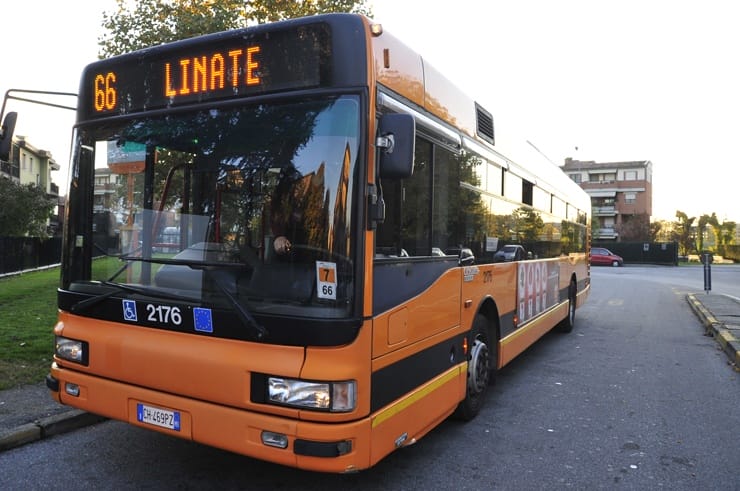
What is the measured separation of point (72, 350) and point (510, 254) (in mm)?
4339

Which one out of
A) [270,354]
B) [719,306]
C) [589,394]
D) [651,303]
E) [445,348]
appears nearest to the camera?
[270,354]

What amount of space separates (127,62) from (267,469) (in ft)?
10.1

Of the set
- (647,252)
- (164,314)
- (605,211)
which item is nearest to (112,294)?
(164,314)

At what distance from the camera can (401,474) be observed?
4.02 meters

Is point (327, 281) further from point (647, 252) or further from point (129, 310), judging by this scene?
point (647, 252)

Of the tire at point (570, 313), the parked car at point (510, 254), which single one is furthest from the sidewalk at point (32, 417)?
the tire at point (570, 313)

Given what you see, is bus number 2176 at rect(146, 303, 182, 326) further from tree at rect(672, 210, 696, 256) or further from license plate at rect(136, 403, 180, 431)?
tree at rect(672, 210, 696, 256)

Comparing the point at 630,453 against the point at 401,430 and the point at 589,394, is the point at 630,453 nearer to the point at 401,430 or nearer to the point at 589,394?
the point at 589,394

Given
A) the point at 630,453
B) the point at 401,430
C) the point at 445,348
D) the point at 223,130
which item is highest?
the point at 223,130

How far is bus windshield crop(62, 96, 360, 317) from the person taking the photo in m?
3.16

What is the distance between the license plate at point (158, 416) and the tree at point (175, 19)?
30.9 feet

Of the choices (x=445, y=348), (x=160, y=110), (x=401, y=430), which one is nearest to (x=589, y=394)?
(x=445, y=348)

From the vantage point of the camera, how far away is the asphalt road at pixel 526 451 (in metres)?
3.91

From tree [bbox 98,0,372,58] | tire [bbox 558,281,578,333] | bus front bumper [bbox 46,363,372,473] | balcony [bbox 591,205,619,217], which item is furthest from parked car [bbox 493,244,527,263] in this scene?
balcony [bbox 591,205,619,217]
